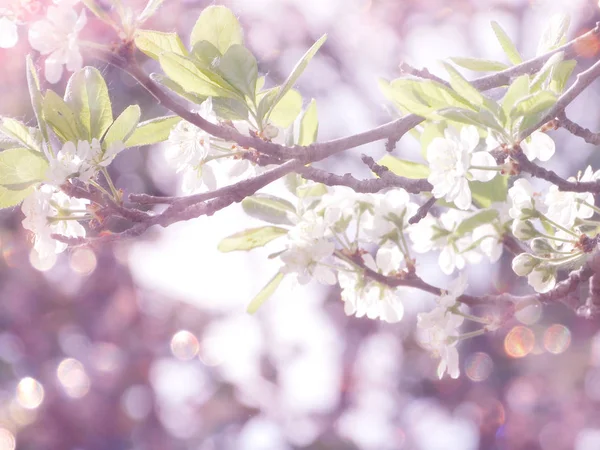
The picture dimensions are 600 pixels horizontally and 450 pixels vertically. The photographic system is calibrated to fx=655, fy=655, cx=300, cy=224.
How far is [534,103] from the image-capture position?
29.6 inches

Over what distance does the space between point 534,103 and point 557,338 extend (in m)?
3.46

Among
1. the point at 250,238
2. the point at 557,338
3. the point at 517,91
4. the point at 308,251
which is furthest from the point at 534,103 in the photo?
the point at 557,338

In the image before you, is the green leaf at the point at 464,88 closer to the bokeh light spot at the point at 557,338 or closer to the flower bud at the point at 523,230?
Result: the flower bud at the point at 523,230

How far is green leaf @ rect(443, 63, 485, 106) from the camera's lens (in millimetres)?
741

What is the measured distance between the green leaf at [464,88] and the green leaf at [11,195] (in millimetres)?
559

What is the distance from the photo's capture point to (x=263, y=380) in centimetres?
450

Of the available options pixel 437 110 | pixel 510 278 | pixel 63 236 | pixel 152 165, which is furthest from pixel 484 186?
pixel 152 165

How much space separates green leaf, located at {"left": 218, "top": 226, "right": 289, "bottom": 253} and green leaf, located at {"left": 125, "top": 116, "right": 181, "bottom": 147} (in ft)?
0.64

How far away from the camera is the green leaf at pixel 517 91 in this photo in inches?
30.2

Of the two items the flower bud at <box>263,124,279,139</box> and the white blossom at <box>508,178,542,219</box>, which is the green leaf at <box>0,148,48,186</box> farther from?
the white blossom at <box>508,178,542,219</box>

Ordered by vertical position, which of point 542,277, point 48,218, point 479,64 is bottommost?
point 542,277

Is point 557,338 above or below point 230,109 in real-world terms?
below

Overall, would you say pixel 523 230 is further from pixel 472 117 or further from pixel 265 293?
pixel 265 293

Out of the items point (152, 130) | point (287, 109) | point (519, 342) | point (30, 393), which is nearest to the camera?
point (152, 130)
